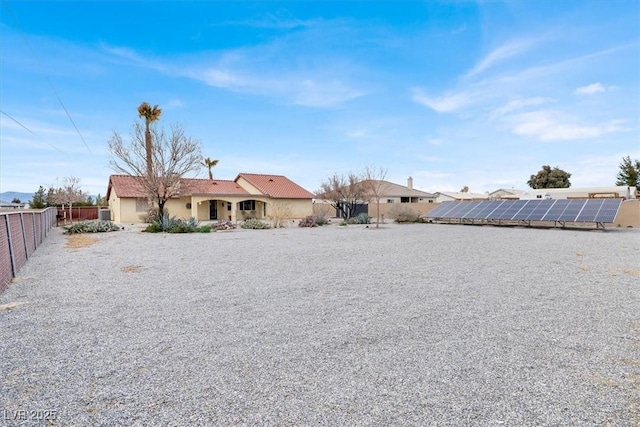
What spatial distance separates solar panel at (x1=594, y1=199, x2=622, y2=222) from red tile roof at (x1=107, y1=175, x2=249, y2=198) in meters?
24.3

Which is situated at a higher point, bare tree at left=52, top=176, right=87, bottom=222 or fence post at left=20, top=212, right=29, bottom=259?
bare tree at left=52, top=176, right=87, bottom=222

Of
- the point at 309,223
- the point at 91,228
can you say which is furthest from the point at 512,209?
the point at 91,228

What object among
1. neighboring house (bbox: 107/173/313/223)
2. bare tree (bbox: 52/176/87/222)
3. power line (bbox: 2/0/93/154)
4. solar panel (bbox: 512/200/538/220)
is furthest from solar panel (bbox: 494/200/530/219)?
bare tree (bbox: 52/176/87/222)

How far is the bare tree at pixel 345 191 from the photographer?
3167 cm

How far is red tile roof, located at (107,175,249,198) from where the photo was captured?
2720 centimetres

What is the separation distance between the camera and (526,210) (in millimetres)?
22422

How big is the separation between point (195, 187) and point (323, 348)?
25.9m

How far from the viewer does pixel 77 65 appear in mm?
15047

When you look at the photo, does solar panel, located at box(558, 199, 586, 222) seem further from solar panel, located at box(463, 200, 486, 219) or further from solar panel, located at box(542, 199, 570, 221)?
solar panel, located at box(463, 200, 486, 219)

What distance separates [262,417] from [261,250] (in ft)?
31.2

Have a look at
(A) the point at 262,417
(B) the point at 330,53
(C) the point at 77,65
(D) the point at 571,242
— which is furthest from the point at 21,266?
(D) the point at 571,242

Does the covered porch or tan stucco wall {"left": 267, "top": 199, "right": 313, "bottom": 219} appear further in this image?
tan stucco wall {"left": 267, "top": 199, "right": 313, "bottom": 219}

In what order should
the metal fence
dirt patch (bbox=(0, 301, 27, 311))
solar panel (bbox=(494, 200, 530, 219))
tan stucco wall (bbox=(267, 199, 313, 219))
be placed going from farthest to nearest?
tan stucco wall (bbox=(267, 199, 313, 219)) < solar panel (bbox=(494, 200, 530, 219)) < the metal fence < dirt patch (bbox=(0, 301, 27, 311))

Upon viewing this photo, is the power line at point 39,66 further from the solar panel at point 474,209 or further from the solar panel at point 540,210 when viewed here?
the solar panel at point 540,210
